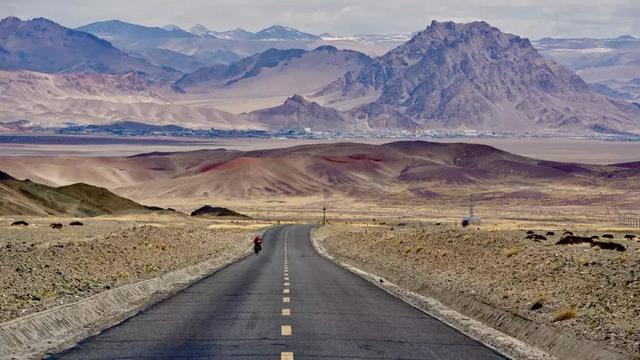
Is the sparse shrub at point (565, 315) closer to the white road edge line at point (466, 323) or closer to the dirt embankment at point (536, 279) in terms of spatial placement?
the dirt embankment at point (536, 279)

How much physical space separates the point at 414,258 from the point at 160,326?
97.0 feet

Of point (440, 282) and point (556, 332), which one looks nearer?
point (556, 332)

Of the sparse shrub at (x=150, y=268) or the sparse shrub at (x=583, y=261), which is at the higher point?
the sparse shrub at (x=583, y=261)

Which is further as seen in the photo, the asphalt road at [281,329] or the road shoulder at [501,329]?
the road shoulder at [501,329]

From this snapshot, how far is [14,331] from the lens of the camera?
20.6 metres

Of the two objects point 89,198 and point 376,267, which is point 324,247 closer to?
point 376,267

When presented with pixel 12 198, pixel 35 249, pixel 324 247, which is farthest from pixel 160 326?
pixel 12 198

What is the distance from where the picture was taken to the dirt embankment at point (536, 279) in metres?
23.5

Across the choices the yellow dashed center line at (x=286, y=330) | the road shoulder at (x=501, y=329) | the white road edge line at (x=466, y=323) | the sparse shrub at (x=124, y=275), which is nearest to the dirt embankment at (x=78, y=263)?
the sparse shrub at (x=124, y=275)

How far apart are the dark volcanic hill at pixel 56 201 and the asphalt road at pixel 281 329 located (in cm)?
8077

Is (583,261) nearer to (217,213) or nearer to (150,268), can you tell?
(150,268)

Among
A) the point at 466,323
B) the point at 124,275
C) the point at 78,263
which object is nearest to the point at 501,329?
the point at 466,323

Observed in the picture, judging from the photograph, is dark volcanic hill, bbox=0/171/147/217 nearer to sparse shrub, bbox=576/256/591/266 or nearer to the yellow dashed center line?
sparse shrub, bbox=576/256/591/266

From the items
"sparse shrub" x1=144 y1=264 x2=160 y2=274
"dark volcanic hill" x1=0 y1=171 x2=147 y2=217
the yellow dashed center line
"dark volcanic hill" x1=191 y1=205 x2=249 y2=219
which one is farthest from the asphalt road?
"dark volcanic hill" x1=191 y1=205 x2=249 y2=219
